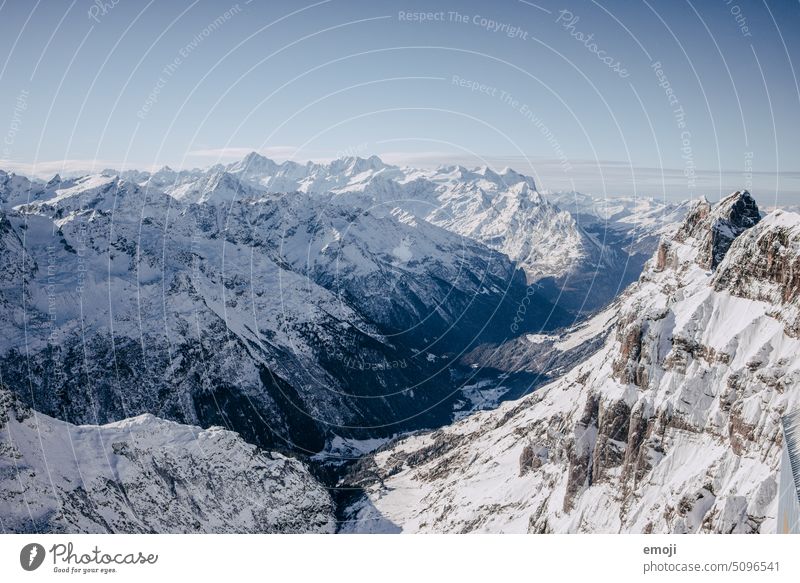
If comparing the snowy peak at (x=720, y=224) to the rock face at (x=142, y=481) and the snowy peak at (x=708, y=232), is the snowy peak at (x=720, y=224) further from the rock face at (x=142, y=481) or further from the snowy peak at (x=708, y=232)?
the rock face at (x=142, y=481)

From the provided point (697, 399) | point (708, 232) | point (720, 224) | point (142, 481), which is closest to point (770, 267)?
point (697, 399)

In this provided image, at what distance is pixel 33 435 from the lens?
129 metres

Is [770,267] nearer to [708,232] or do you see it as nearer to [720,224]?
[708,232]

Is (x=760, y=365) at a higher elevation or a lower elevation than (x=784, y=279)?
lower

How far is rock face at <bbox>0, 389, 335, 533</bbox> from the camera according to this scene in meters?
117

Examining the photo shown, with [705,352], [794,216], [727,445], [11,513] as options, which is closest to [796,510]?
[727,445]

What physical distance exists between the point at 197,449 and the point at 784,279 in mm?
156216

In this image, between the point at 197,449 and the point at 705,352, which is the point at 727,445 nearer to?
the point at 705,352

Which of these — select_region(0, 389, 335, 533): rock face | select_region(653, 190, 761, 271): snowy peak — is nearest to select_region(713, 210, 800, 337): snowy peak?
select_region(653, 190, 761, 271): snowy peak

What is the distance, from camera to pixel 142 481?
143 metres

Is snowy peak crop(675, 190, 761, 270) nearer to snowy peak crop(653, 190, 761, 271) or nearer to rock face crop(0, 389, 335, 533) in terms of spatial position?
snowy peak crop(653, 190, 761, 271)

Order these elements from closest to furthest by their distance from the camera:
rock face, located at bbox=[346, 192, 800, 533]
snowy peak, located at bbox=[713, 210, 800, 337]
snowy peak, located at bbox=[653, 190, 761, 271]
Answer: rock face, located at bbox=[346, 192, 800, 533] < snowy peak, located at bbox=[713, 210, 800, 337] < snowy peak, located at bbox=[653, 190, 761, 271]

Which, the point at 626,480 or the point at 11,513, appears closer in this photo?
the point at 11,513
